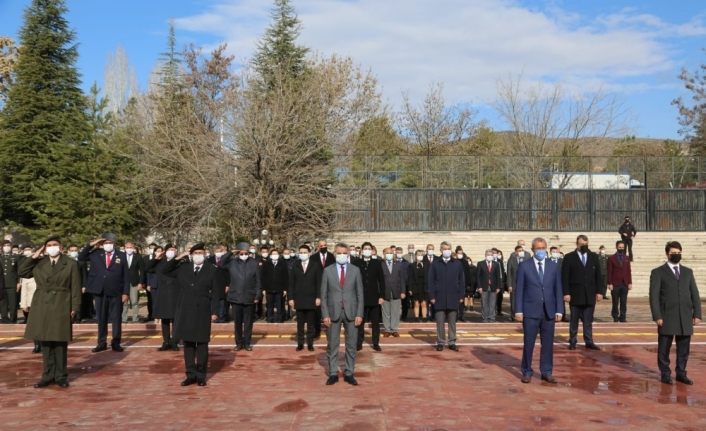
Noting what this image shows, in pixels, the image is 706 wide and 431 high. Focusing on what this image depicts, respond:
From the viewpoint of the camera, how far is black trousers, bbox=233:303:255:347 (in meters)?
12.6

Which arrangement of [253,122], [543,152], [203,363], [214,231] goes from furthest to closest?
1. [543,152]
2. [214,231]
3. [253,122]
4. [203,363]

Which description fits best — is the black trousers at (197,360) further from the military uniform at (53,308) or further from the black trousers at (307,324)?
the black trousers at (307,324)

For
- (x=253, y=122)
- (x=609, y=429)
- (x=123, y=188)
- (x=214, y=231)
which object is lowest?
(x=609, y=429)

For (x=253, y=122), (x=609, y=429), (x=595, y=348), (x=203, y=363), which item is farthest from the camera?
(x=253, y=122)

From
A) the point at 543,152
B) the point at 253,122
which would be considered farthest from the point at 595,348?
the point at 543,152

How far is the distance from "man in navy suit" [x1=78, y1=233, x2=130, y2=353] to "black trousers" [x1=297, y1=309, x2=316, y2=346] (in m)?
3.10

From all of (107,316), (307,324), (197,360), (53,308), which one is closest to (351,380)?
(197,360)

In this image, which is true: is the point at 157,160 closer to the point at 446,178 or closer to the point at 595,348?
the point at 446,178

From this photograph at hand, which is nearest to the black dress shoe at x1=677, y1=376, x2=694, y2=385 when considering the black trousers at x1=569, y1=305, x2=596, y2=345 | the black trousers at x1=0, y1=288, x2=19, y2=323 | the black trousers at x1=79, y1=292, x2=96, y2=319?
the black trousers at x1=569, y1=305, x2=596, y2=345

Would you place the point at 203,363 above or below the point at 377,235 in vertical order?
below

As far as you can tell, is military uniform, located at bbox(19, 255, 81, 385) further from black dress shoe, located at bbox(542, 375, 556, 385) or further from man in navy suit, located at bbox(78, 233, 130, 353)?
black dress shoe, located at bbox(542, 375, 556, 385)

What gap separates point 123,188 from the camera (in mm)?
29672

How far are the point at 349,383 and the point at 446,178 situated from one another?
3020 centimetres

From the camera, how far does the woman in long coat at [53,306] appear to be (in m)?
9.44
